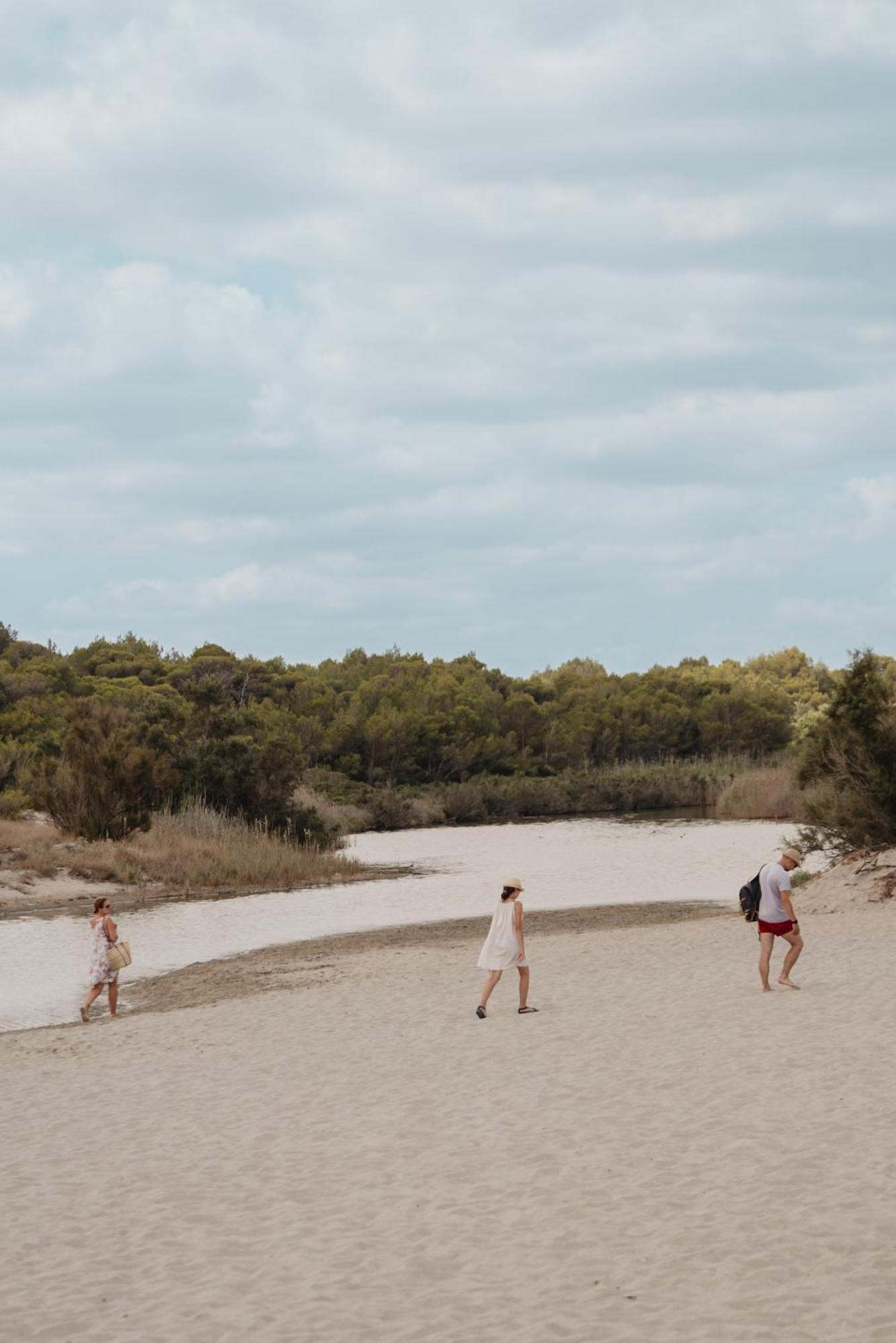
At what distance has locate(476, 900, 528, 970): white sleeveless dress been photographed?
15539 millimetres

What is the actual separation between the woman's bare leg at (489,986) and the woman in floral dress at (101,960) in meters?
4.93

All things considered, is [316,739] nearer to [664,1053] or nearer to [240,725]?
[240,725]

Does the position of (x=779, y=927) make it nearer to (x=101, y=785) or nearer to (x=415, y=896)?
(x=415, y=896)

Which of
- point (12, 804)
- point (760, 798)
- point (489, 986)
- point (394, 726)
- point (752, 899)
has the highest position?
point (394, 726)

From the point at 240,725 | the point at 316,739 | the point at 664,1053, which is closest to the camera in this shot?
the point at 664,1053

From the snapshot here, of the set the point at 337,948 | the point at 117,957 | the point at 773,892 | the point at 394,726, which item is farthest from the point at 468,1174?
the point at 394,726

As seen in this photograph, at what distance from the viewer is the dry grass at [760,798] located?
59.3 metres

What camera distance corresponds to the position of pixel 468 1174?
9500mm

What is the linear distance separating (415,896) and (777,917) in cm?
1896

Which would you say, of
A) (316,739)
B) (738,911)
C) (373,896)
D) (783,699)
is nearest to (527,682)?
(783,699)

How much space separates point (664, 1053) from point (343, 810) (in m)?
47.4

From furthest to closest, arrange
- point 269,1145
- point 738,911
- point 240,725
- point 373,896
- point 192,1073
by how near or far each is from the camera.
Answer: point 240,725 < point 373,896 < point 738,911 < point 192,1073 < point 269,1145

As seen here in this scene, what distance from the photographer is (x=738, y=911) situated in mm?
26719

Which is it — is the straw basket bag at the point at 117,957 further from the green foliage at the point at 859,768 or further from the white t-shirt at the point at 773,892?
the green foliage at the point at 859,768
